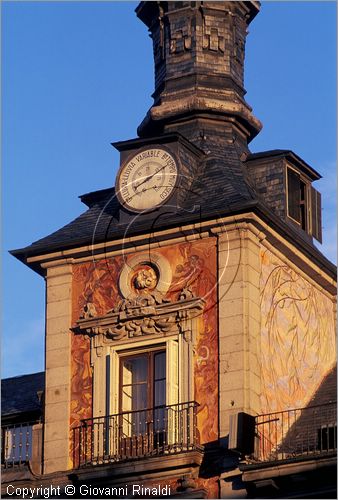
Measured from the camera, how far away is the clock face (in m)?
45.9

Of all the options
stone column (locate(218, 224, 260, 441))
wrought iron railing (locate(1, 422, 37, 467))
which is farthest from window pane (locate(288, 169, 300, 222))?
wrought iron railing (locate(1, 422, 37, 467))

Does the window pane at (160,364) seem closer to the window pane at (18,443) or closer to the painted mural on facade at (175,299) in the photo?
the painted mural on facade at (175,299)

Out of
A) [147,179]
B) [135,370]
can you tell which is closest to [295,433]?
[135,370]

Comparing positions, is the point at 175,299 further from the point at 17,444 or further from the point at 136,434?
the point at 17,444

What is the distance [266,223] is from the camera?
44969 millimetres

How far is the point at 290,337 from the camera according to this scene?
45.6 meters

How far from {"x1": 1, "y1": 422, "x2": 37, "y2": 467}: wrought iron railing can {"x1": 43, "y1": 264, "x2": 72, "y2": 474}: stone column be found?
32.1 inches

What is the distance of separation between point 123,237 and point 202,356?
133 inches

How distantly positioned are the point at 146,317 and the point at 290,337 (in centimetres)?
316

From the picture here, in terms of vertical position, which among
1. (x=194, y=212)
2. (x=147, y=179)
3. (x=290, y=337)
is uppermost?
(x=147, y=179)

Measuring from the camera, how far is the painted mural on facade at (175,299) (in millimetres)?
43719

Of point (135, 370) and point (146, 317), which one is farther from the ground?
point (146, 317)

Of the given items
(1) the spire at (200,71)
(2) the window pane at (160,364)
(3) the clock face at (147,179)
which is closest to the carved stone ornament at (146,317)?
(2) the window pane at (160,364)

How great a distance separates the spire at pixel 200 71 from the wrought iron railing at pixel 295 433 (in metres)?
7.48
